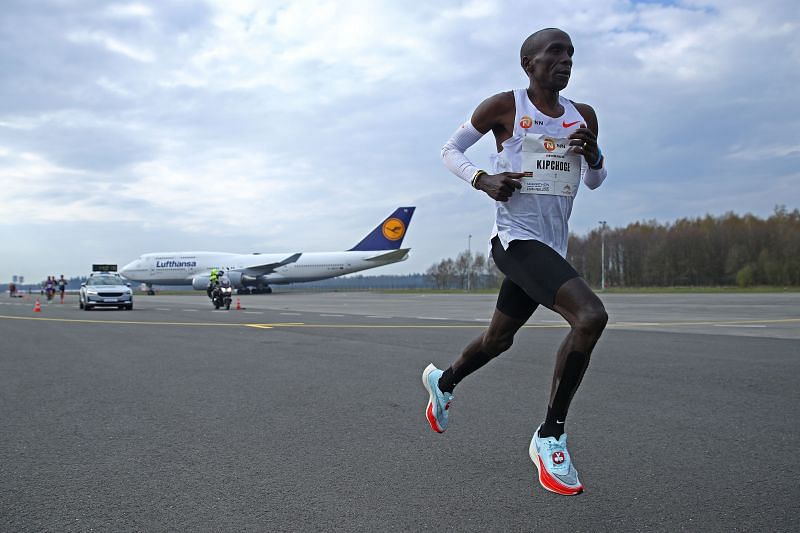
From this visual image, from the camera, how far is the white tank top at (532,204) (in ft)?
11.7

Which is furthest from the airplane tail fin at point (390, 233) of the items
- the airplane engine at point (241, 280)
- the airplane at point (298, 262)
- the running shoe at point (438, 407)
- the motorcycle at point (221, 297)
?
the running shoe at point (438, 407)

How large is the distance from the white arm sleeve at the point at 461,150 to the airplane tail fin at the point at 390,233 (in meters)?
54.3

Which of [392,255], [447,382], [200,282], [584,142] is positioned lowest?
[447,382]

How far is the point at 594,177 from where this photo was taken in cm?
386

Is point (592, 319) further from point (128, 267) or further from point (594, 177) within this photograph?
point (128, 267)

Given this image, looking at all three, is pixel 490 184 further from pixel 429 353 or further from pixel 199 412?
pixel 429 353

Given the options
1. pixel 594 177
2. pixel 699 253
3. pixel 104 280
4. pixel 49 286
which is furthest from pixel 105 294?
pixel 699 253

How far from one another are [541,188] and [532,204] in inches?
3.7

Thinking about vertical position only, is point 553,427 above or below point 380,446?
above

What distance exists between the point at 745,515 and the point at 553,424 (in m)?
0.89

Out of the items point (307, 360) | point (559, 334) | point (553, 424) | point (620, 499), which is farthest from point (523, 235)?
point (559, 334)

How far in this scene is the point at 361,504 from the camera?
3.21 meters

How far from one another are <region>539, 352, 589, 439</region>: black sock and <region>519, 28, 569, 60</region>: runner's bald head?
1.64m

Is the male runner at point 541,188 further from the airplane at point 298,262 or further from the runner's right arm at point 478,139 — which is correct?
the airplane at point 298,262
